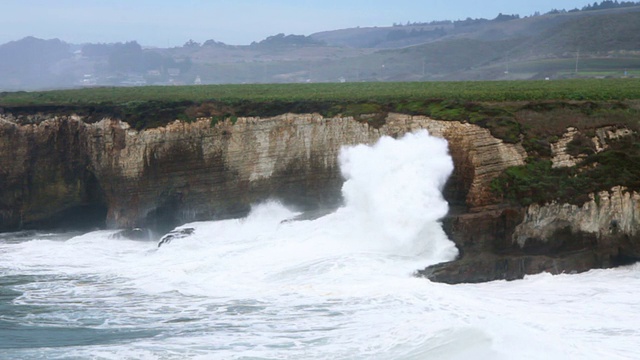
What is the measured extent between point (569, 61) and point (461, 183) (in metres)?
37.5

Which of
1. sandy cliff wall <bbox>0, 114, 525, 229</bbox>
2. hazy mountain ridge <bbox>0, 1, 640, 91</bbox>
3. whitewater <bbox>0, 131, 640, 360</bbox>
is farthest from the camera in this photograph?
hazy mountain ridge <bbox>0, 1, 640, 91</bbox>

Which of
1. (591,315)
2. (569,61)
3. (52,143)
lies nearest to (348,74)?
(569,61)

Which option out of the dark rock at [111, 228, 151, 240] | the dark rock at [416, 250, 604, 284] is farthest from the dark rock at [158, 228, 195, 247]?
the dark rock at [416, 250, 604, 284]

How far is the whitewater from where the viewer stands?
675 inches

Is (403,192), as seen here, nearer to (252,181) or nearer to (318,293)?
(318,293)

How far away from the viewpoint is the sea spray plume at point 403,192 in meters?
23.3

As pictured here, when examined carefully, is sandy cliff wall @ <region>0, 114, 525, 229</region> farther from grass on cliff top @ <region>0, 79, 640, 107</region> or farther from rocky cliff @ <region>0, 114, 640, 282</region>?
grass on cliff top @ <region>0, 79, 640, 107</region>

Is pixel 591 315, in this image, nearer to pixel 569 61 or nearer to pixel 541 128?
pixel 541 128

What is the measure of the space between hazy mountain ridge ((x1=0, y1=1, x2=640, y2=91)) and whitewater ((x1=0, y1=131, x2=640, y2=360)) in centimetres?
2994

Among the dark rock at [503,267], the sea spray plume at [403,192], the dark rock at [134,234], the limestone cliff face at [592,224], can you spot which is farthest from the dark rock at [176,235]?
the limestone cliff face at [592,224]

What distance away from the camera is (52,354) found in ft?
56.0

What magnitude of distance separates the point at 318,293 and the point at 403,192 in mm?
4625

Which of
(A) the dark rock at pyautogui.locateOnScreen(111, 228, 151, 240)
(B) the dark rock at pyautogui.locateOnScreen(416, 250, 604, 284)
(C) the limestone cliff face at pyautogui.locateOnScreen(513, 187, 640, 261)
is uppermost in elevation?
(C) the limestone cliff face at pyautogui.locateOnScreen(513, 187, 640, 261)

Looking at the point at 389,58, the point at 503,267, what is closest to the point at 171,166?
the point at 503,267
